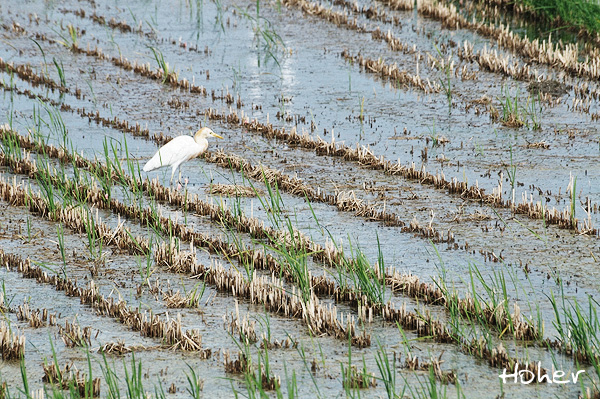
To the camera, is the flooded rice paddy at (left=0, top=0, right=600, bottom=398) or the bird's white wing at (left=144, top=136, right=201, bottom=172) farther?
the bird's white wing at (left=144, top=136, right=201, bottom=172)

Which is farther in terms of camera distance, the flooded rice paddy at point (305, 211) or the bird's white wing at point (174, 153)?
the bird's white wing at point (174, 153)

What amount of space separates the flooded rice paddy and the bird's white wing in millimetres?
298

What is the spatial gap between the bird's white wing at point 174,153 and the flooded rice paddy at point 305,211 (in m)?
0.30

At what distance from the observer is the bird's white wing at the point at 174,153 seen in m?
7.45

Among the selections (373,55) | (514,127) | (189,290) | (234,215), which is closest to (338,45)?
(373,55)

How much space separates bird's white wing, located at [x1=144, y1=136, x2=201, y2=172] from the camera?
7453mm

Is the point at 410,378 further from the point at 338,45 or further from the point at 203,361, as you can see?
the point at 338,45

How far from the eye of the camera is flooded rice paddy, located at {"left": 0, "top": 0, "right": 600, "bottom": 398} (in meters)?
4.58

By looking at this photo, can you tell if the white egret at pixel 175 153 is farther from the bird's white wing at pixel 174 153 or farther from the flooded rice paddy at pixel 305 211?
the flooded rice paddy at pixel 305 211

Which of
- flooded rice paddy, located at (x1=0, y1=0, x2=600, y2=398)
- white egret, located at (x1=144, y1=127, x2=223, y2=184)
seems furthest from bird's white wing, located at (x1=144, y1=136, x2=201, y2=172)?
flooded rice paddy, located at (x1=0, y1=0, x2=600, y2=398)

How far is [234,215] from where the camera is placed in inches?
265

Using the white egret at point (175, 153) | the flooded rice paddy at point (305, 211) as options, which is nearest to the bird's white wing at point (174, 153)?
the white egret at point (175, 153)

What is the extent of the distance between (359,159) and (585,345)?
4410mm

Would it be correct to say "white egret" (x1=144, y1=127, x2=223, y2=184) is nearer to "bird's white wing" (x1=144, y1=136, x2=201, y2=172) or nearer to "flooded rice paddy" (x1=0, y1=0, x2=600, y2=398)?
"bird's white wing" (x1=144, y1=136, x2=201, y2=172)
